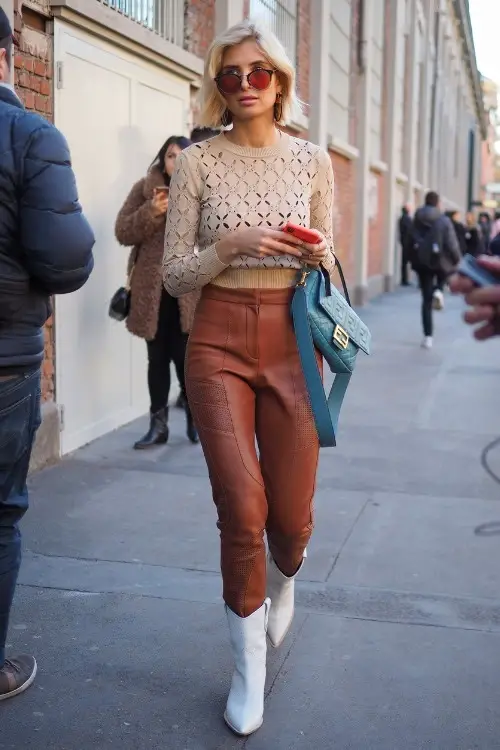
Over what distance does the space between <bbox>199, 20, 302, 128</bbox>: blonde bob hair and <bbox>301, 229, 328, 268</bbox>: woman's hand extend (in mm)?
530

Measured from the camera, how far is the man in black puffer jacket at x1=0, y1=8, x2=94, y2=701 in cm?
300

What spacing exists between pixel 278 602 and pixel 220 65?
5.85 ft

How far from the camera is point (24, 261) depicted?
3.16 meters

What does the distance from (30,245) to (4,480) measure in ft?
2.31

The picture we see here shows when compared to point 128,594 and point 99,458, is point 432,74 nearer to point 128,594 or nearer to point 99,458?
point 99,458

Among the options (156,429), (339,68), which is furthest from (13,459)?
(339,68)

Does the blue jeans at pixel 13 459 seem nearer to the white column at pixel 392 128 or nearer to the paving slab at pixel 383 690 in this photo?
the paving slab at pixel 383 690

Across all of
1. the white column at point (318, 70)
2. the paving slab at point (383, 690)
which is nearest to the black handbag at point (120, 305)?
the paving slab at point (383, 690)

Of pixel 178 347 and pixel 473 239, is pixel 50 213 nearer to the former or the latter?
pixel 178 347

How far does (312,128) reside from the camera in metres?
14.9

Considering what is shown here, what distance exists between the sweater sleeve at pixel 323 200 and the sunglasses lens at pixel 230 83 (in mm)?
345

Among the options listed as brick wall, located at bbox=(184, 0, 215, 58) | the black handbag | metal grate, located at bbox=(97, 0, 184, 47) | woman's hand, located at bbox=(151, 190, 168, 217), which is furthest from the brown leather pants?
brick wall, located at bbox=(184, 0, 215, 58)

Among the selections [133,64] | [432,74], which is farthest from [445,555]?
[432,74]

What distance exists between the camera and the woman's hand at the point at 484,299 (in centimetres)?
213
